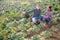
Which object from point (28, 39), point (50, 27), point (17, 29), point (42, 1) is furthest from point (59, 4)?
point (28, 39)

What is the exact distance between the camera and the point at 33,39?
27.7 ft

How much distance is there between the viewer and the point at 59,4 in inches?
586

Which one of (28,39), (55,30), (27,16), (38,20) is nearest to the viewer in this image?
(28,39)

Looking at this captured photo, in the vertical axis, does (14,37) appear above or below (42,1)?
above

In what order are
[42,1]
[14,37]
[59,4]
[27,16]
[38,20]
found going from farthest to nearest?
[42,1]
[59,4]
[27,16]
[38,20]
[14,37]

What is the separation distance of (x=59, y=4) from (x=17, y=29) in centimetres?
565

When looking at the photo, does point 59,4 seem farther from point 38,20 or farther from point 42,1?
point 38,20

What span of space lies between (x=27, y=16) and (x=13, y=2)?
19.2 feet

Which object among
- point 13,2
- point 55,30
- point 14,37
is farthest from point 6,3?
point 14,37

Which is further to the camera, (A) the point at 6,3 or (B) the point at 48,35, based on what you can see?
(A) the point at 6,3

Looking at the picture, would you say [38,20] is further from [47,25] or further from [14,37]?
[14,37]

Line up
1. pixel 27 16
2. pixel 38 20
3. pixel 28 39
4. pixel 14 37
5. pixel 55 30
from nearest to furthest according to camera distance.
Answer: pixel 14 37
pixel 28 39
pixel 55 30
pixel 38 20
pixel 27 16

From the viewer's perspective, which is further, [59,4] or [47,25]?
[59,4]

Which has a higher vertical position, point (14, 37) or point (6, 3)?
point (14, 37)
